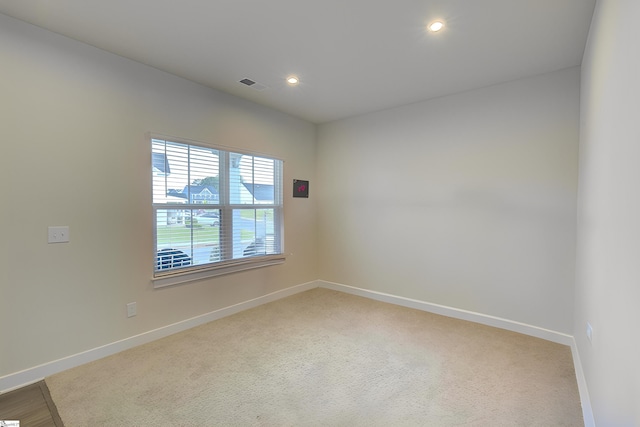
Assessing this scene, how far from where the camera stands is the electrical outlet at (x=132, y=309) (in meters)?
2.77

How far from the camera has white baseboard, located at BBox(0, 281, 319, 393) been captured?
2178 mm

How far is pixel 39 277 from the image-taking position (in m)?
2.29

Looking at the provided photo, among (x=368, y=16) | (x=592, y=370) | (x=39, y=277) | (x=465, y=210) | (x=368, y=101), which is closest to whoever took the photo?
(x=592, y=370)

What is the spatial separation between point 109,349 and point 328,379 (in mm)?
1972

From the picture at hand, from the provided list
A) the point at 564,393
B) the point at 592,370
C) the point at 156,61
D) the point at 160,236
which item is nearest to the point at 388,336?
the point at 564,393

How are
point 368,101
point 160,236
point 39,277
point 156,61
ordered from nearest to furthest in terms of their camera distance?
point 39,277 → point 156,61 → point 160,236 → point 368,101

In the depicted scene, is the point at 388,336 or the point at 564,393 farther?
the point at 388,336

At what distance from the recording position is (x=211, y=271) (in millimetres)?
3416

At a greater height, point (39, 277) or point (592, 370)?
point (39, 277)

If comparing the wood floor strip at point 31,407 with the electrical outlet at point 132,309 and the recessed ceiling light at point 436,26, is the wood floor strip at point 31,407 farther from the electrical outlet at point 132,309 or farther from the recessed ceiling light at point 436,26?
the recessed ceiling light at point 436,26

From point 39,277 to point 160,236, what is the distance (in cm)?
94

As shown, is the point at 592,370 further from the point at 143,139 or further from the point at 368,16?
the point at 143,139

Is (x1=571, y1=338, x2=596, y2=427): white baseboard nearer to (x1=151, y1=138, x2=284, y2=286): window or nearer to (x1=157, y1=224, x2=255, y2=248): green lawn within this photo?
(x1=151, y1=138, x2=284, y2=286): window

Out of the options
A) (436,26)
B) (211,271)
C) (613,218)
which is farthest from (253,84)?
(613,218)
